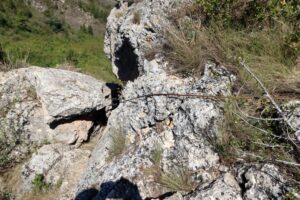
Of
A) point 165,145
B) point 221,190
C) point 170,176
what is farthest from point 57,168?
point 221,190

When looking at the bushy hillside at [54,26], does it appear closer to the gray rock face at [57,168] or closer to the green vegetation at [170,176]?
the gray rock face at [57,168]

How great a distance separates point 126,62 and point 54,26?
102ft

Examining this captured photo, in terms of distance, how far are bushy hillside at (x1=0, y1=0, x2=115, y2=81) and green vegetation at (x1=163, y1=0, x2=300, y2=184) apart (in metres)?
11.0

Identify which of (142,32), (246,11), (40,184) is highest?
(246,11)

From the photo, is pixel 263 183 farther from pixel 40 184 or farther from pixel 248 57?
pixel 40 184

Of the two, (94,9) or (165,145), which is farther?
(94,9)

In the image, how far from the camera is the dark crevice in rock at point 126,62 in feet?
22.1

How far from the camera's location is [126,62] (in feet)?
23.9

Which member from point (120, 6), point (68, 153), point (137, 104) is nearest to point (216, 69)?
point (137, 104)

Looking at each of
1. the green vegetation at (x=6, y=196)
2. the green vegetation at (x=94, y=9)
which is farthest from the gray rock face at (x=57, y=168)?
the green vegetation at (x=94, y=9)

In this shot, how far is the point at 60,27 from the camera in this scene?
124 feet

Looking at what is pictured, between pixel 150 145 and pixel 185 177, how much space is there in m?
0.68

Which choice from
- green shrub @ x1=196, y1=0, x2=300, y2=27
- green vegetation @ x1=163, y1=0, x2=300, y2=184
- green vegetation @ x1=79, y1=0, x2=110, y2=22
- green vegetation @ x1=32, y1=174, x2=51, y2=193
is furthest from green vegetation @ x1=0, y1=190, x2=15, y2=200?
green vegetation @ x1=79, y1=0, x2=110, y2=22

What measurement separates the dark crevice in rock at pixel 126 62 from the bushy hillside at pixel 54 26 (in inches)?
320
